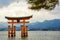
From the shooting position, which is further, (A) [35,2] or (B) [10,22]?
(B) [10,22]

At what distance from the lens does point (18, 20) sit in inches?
712

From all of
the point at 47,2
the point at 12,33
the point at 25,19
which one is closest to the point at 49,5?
the point at 47,2

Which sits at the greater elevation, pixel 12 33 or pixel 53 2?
pixel 53 2

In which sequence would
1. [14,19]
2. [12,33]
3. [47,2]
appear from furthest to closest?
1. [12,33]
2. [14,19]
3. [47,2]

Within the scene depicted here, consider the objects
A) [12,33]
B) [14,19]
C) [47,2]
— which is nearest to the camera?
[47,2]

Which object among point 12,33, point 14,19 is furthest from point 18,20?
point 12,33

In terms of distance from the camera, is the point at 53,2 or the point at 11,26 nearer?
the point at 53,2

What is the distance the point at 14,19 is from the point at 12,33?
192cm

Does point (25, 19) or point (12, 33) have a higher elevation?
point (25, 19)

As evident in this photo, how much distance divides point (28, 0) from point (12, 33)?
596 inches

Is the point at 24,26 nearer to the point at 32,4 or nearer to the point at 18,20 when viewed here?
the point at 18,20

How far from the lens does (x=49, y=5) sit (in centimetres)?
438

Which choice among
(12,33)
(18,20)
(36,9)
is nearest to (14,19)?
(18,20)

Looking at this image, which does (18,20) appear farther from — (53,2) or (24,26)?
(53,2)
